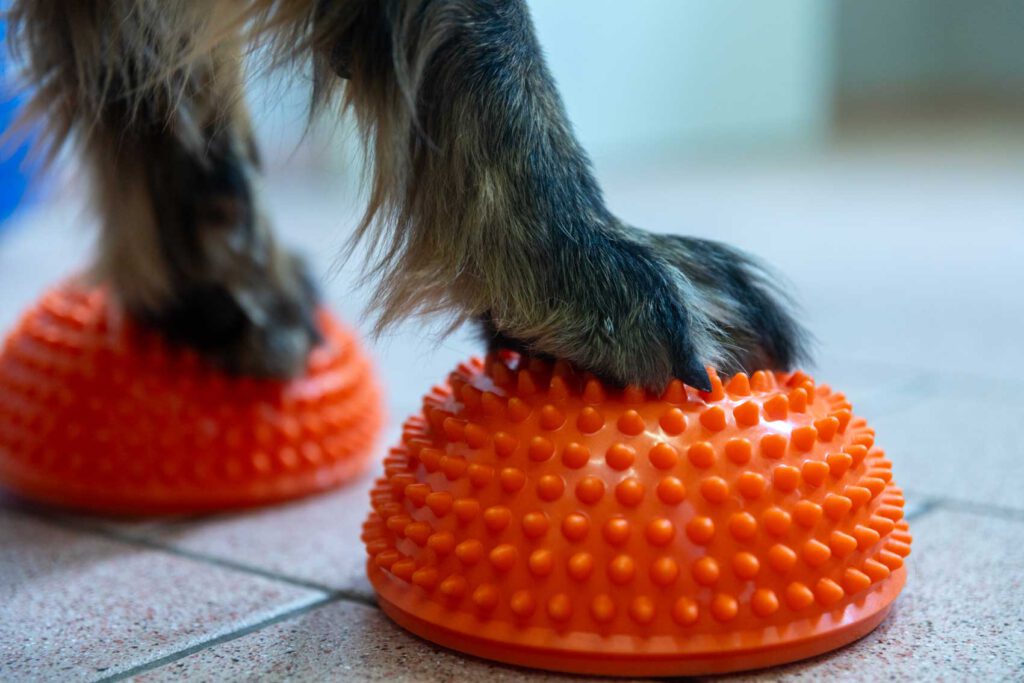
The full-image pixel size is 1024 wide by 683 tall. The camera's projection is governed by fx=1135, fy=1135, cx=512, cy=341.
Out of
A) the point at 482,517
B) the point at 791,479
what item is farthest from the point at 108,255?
the point at 791,479

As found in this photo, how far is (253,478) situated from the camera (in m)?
1.35

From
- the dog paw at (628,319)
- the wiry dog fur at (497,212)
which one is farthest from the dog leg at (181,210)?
the dog paw at (628,319)

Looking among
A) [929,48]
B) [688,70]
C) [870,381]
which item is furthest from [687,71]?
[870,381]

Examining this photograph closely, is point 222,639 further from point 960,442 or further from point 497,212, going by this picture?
point 960,442

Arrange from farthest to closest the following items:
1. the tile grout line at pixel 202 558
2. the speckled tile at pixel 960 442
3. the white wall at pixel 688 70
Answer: the white wall at pixel 688 70
the speckled tile at pixel 960 442
the tile grout line at pixel 202 558

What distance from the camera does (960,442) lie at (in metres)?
1.53

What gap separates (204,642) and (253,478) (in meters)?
0.39

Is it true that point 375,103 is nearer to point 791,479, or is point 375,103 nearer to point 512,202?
point 512,202

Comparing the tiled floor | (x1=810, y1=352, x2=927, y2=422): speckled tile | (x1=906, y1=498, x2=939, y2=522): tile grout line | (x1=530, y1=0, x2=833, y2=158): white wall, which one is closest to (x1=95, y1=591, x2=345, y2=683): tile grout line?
the tiled floor

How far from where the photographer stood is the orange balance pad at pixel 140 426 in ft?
4.32

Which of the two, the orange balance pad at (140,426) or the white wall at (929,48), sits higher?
the white wall at (929,48)

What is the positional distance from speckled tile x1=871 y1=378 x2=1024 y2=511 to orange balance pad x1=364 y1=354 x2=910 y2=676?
1.39 ft

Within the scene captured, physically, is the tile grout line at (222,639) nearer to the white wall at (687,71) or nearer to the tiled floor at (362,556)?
the tiled floor at (362,556)

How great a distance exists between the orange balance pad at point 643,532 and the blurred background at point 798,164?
17cm
